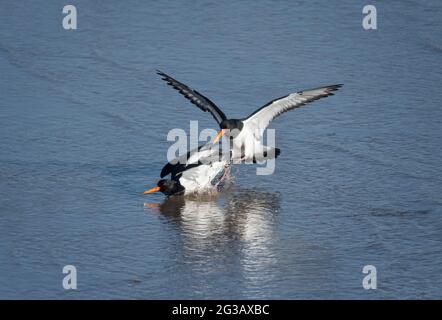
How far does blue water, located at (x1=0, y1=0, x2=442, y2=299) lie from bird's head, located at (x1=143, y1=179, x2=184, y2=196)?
0.38 ft

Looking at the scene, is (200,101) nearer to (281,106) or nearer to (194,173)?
(281,106)

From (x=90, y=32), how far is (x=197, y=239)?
6.23 meters

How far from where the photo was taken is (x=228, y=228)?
994 centimetres

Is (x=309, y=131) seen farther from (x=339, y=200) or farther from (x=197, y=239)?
(x=197, y=239)

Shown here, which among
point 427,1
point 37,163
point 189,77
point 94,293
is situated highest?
point 427,1

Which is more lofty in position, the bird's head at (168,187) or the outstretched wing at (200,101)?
the outstretched wing at (200,101)

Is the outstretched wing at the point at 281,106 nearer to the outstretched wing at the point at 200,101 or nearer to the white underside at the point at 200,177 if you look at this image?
the outstretched wing at the point at 200,101

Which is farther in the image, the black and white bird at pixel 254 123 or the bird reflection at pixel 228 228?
the black and white bird at pixel 254 123

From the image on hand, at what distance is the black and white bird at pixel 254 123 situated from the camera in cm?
1129

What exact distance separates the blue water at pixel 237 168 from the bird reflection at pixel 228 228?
0.08 feet

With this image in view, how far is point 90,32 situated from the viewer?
15031mm

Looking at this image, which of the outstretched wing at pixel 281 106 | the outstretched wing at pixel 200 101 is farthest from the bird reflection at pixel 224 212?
the outstretched wing at pixel 200 101

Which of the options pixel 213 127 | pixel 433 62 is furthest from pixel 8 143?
pixel 433 62

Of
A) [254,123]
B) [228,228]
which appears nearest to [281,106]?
[254,123]
